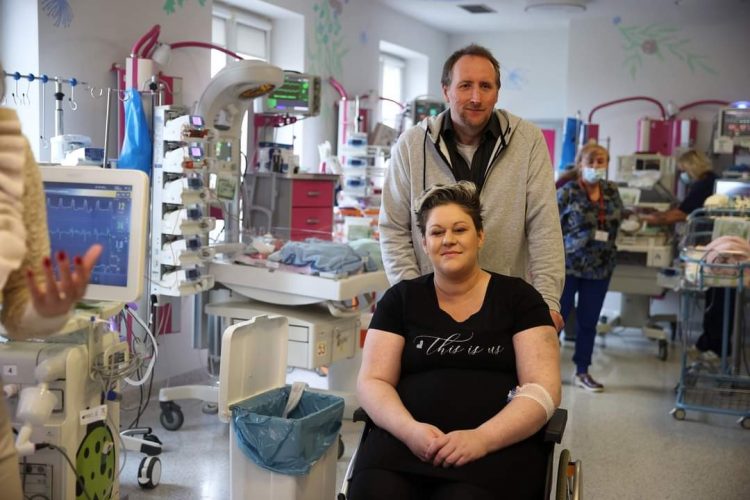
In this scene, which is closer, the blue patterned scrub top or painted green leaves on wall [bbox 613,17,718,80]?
the blue patterned scrub top

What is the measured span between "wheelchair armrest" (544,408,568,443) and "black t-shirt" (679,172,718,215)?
4.86 m

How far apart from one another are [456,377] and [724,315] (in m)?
3.23

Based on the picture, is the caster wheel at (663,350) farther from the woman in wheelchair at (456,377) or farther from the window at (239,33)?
the woman in wheelchair at (456,377)

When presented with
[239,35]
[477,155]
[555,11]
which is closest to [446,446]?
[477,155]

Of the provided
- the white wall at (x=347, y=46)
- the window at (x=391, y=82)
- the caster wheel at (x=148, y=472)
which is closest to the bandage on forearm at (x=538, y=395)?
the caster wheel at (x=148, y=472)

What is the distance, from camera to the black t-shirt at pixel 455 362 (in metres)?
2.18

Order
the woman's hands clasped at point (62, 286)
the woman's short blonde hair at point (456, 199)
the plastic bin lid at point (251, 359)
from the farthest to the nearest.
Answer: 1. the plastic bin lid at point (251, 359)
2. the woman's short blonde hair at point (456, 199)
3. the woman's hands clasped at point (62, 286)

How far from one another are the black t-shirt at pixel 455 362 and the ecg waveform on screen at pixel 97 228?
2.51 feet

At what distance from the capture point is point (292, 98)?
5.11m

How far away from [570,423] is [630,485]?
0.92 meters

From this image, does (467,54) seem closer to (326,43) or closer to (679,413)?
(679,413)

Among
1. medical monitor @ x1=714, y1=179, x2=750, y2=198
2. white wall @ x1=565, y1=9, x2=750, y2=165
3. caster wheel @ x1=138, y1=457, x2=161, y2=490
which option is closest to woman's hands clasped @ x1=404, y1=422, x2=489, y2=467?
caster wheel @ x1=138, y1=457, x2=161, y2=490

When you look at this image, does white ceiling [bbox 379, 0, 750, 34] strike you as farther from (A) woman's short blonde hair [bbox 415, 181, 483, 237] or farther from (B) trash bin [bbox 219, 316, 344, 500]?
(A) woman's short blonde hair [bbox 415, 181, 483, 237]

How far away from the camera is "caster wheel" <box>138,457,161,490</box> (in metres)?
3.30
